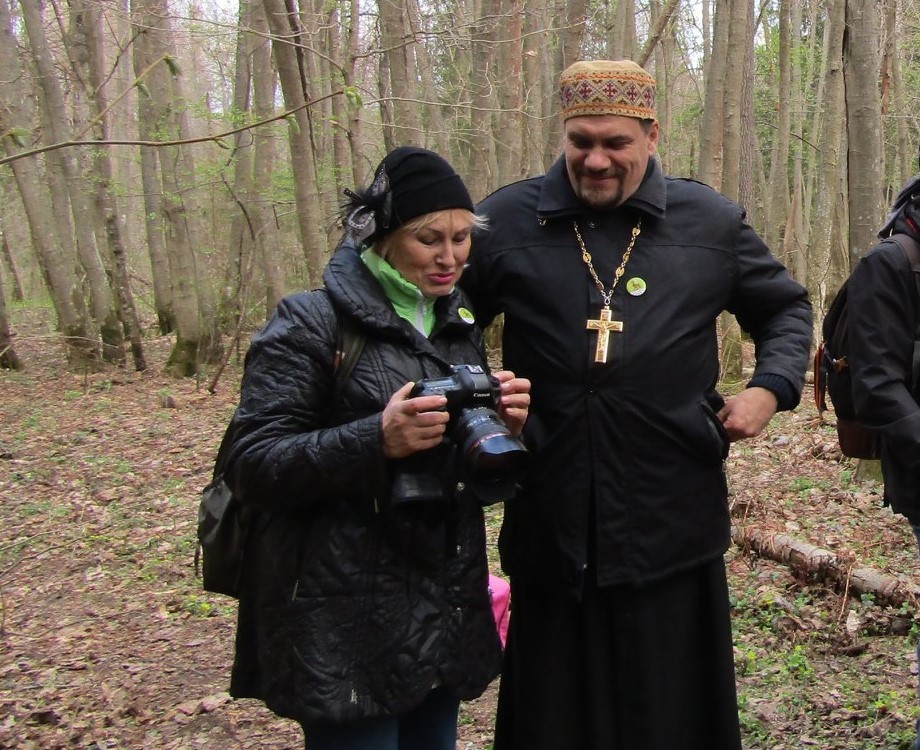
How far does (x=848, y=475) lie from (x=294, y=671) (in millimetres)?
5669

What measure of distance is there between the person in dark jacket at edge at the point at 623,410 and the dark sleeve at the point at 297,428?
0.63 metres

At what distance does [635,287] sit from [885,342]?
83 cm

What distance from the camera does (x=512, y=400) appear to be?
2.06 meters

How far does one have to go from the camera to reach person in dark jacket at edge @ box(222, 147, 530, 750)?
1.97 m

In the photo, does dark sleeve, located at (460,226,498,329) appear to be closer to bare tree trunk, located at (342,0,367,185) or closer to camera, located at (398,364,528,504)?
camera, located at (398,364,528,504)

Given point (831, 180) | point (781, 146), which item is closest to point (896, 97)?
point (781, 146)

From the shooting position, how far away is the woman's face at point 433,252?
2125mm

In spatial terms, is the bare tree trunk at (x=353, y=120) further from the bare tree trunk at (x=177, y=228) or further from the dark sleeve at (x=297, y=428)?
the dark sleeve at (x=297, y=428)

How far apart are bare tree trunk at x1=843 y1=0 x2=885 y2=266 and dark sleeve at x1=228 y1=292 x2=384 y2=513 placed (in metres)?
3.95

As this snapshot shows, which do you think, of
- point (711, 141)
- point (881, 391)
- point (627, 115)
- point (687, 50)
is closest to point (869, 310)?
point (881, 391)

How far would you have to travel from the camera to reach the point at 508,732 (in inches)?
108

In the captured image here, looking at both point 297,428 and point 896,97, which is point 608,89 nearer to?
point 297,428

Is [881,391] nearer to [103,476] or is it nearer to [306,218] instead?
[103,476]

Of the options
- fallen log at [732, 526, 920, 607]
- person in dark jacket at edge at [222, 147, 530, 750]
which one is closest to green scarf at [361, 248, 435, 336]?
person in dark jacket at edge at [222, 147, 530, 750]
